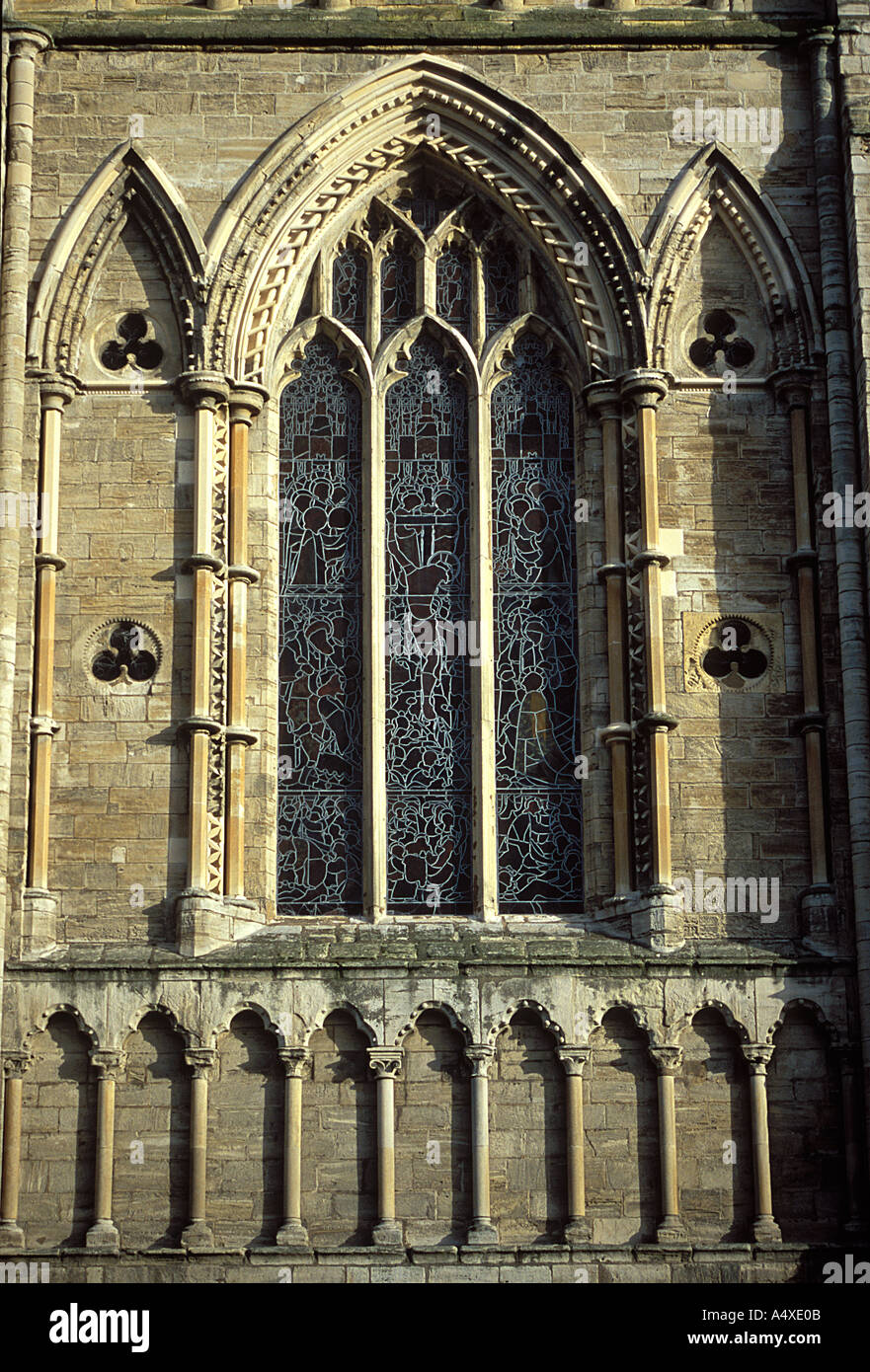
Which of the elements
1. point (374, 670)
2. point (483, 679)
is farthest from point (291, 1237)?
point (483, 679)

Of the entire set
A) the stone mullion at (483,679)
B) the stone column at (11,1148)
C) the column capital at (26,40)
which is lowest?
the stone column at (11,1148)

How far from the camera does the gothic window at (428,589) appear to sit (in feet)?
64.2

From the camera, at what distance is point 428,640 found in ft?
65.6

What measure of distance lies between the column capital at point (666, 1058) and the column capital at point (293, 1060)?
2362 mm

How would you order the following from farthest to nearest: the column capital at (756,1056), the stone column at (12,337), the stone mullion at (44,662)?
the stone column at (12,337)
the stone mullion at (44,662)
the column capital at (756,1056)

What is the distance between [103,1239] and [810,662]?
6395mm

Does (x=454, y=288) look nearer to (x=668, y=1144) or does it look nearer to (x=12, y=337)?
(x=12, y=337)

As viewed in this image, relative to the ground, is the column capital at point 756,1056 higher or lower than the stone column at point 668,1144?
higher

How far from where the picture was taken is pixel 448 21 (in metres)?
20.8

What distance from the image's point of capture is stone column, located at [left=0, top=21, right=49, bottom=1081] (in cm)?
1906

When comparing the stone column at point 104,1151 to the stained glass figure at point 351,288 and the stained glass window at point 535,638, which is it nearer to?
the stained glass window at point 535,638

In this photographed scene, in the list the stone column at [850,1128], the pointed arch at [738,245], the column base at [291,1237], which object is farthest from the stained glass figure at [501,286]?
the column base at [291,1237]

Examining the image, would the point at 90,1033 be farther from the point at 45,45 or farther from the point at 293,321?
the point at 45,45
